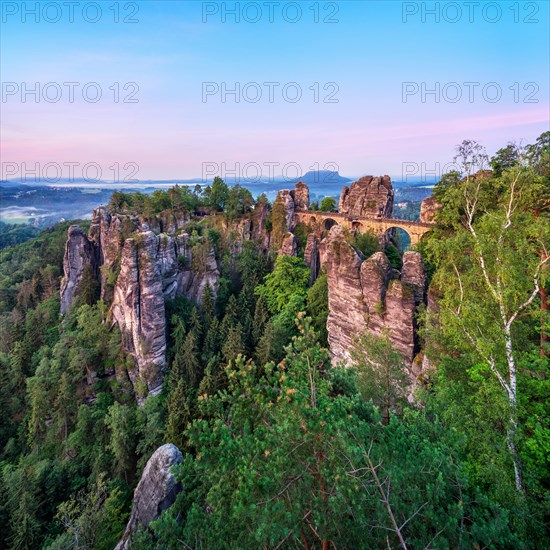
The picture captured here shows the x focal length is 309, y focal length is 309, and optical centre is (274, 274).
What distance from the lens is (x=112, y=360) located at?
28531mm

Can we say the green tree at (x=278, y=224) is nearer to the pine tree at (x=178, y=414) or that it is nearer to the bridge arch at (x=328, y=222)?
the bridge arch at (x=328, y=222)

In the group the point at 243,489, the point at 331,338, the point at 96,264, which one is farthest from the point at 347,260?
the point at 96,264

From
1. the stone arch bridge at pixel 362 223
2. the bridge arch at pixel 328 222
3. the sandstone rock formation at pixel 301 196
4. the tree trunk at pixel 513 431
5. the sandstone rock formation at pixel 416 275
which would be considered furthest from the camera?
the sandstone rock formation at pixel 301 196

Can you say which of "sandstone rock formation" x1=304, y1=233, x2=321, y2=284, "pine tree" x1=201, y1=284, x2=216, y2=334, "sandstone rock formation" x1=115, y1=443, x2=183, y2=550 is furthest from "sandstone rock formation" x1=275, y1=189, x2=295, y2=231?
"sandstone rock formation" x1=115, y1=443, x2=183, y2=550

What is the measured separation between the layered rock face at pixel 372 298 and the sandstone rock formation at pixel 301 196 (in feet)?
72.5

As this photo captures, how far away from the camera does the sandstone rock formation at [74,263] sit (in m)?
Result: 37.2

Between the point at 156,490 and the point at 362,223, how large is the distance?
3225 centimetres

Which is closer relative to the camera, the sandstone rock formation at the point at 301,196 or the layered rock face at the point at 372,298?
the layered rock face at the point at 372,298

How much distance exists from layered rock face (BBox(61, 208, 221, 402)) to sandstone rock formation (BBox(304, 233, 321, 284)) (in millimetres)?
9974

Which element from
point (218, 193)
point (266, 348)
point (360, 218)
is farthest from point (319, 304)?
point (218, 193)

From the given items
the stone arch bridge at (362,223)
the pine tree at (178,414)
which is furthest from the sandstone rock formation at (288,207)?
the pine tree at (178,414)

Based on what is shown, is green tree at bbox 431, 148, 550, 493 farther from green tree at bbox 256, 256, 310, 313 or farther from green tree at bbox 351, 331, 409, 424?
green tree at bbox 256, 256, 310, 313

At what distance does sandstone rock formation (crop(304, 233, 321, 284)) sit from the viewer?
33.5 metres

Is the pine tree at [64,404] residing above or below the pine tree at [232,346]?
below
